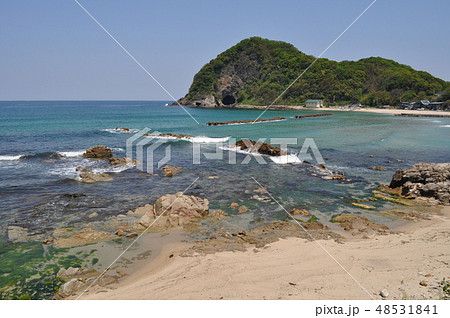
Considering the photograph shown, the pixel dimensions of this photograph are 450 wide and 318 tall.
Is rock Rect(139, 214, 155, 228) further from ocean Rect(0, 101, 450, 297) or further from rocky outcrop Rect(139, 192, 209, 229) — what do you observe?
ocean Rect(0, 101, 450, 297)

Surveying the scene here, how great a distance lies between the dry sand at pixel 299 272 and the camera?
586 cm

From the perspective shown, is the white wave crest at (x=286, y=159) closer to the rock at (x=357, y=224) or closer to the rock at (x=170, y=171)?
the rock at (x=170, y=171)

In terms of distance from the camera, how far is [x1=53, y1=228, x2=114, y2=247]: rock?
29.6 ft

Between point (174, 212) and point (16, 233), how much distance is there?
5.04m

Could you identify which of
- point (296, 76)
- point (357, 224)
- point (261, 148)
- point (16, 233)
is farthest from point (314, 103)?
point (16, 233)

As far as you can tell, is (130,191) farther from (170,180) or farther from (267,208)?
(267,208)

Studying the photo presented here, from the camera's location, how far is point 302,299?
5535 mm

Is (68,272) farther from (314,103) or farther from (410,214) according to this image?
(314,103)

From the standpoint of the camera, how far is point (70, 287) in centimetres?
662

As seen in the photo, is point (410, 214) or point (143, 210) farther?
point (143, 210)

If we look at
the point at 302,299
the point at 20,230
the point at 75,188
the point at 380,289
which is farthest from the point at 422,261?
the point at 75,188

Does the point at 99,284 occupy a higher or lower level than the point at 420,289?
lower

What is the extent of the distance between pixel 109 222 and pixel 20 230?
2.74m

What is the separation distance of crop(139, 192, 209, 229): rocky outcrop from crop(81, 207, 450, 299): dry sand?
1.95 meters
